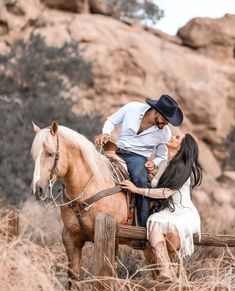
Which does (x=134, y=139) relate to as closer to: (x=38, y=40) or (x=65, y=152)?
(x=65, y=152)

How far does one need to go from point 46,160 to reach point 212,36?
22.9m

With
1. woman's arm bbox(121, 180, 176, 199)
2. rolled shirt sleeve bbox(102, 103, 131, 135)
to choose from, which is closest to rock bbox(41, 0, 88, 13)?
rolled shirt sleeve bbox(102, 103, 131, 135)

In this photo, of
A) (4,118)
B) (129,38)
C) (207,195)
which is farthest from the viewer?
(129,38)

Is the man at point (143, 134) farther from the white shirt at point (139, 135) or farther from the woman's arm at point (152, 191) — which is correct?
the woman's arm at point (152, 191)

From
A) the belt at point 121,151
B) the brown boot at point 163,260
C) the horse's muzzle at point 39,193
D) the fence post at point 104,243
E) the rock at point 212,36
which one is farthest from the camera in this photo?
the rock at point 212,36

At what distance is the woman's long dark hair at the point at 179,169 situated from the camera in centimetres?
643

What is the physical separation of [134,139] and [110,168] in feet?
1.26

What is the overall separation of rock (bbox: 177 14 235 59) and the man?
21712 mm

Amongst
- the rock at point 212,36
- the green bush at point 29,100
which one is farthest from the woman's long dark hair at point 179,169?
the rock at point 212,36

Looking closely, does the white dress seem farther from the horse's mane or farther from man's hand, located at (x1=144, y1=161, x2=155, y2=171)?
the horse's mane

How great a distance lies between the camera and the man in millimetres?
6625

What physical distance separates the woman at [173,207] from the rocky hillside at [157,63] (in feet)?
53.6

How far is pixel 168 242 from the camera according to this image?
6.41m

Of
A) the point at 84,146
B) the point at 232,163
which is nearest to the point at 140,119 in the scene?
the point at 84,146
